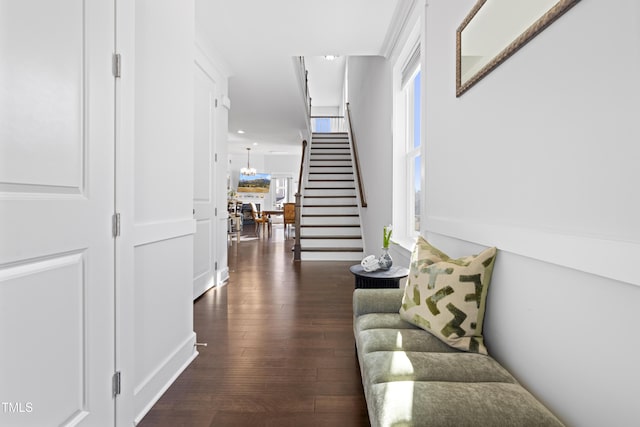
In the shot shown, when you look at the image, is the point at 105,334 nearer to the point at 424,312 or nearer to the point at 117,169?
the point at 117,169

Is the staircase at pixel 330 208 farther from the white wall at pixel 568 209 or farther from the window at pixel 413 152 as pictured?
the white wall at pixel 568 209

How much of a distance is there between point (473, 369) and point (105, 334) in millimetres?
1459

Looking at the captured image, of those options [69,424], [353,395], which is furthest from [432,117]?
[69,424]

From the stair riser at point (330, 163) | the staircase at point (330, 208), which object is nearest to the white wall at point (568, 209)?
the staircase at point (330, 208)

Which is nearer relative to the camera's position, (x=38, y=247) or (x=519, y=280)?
(x=38, y=247)

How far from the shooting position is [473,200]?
65.2 inches

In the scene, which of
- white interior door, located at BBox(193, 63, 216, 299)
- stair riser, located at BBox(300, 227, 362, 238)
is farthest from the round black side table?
stair riser, located at BBox(300, 227, 362, 238)

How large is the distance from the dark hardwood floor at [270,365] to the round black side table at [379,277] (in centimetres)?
46

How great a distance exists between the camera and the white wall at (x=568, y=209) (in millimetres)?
834

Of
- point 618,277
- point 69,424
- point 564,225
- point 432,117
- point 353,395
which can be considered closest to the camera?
point 618,277

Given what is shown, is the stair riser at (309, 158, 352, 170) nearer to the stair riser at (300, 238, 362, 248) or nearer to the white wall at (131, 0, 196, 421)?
the stair riser at (300, 238, 362, 248)

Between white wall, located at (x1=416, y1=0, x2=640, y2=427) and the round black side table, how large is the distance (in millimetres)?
728

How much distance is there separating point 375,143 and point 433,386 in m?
3.82

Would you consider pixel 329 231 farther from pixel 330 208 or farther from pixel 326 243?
pixel 330 208
